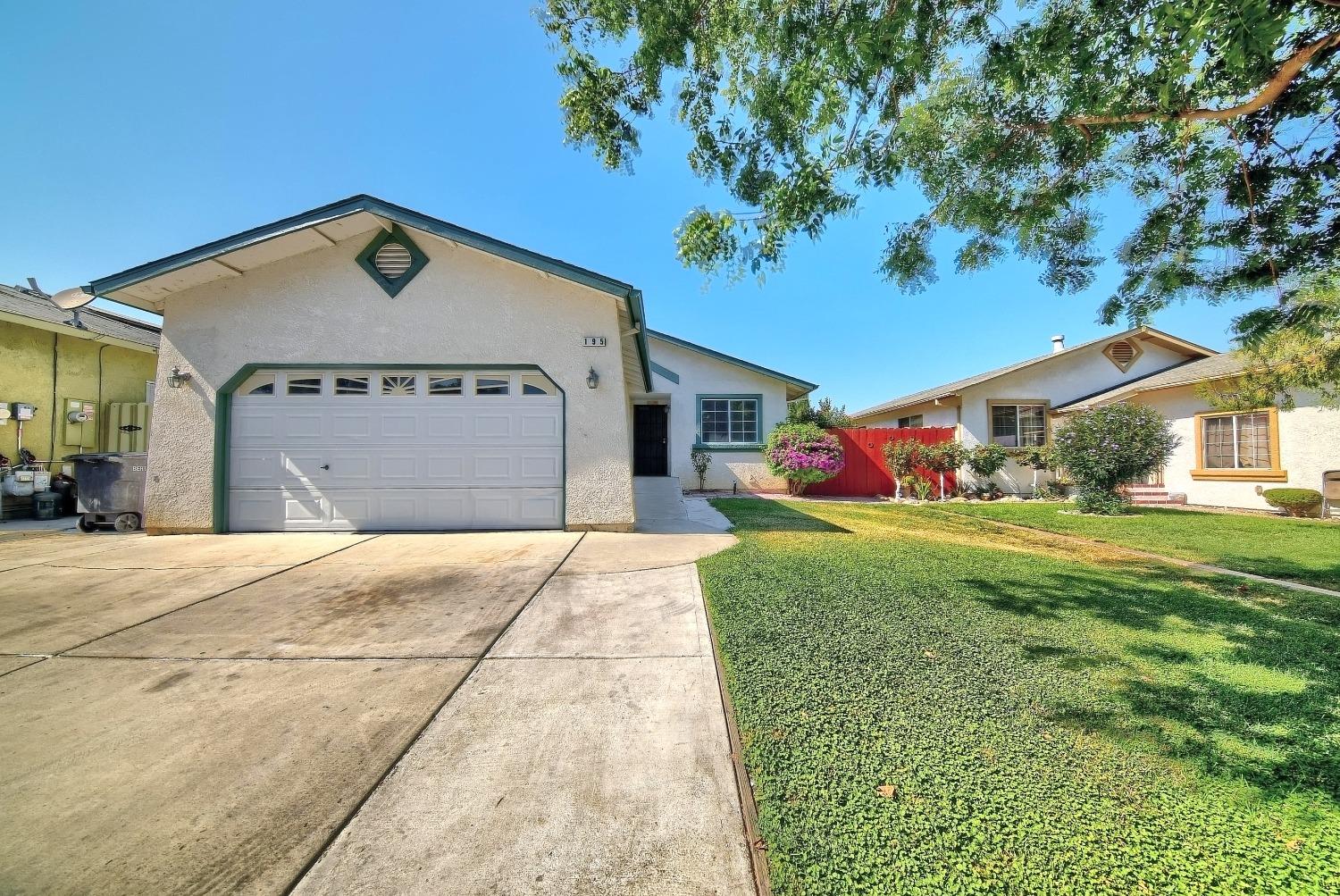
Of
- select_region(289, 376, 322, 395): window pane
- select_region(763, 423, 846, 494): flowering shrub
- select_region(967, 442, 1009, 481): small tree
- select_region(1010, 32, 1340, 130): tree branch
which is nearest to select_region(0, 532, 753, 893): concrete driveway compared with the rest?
select_region(289, 376, 322, 395): window pane

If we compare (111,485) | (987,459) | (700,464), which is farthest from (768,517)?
(111,485)

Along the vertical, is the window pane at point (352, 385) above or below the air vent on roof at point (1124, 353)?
below

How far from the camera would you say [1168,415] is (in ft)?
41.4

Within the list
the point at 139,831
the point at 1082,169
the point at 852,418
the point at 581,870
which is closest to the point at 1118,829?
the point at 581,870

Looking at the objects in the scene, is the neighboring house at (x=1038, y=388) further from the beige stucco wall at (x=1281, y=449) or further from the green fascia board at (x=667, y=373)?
the green fascia board at (x=667, y=373)

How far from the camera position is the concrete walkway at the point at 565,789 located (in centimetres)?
158

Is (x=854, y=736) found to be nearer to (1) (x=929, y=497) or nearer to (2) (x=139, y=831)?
(2) (x=139, y=831)

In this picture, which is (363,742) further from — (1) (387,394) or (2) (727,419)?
(2) (727,419)

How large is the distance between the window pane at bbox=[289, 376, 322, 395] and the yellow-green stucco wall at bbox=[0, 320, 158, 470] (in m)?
6.96

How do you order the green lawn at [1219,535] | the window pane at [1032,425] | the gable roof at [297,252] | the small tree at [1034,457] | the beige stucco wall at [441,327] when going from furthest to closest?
the window pane at [1032,425]
the small tree at [1034,457]
the beige stucco wall at [441,327]
the gable roof at [297,252]
the green lawn at [1219,535]

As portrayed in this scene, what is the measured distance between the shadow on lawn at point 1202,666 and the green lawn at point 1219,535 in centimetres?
169

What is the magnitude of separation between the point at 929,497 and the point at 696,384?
7.50m

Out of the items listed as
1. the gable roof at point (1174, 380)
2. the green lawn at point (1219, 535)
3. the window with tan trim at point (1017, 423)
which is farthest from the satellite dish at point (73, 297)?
the gable roof at point (1174, 380)

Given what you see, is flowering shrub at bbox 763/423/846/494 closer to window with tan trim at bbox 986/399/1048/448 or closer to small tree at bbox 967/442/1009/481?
small tree at bbox 967/442/1009/481
